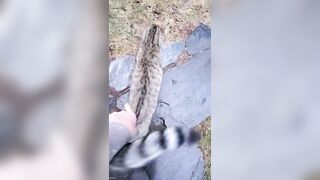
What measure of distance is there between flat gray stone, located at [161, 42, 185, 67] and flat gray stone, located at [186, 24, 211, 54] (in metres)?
0.04

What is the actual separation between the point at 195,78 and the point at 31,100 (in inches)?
25.2

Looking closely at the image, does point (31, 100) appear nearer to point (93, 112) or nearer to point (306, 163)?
point (93, 112)

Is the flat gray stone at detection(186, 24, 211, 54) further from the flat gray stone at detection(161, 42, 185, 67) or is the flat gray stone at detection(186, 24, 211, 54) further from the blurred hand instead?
the blurred hand

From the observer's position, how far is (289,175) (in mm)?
2164

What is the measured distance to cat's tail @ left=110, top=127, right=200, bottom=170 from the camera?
1751 mm

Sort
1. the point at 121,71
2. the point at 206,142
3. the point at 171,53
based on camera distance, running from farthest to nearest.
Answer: the point at 206,142 < the point at 171,53 < the point at 121,71

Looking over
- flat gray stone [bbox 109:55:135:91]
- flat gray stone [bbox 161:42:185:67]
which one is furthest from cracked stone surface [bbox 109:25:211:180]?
flat gray stone [bbox 109:55:135:91]

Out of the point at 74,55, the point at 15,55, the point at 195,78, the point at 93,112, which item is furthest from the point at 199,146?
the point at 15,55

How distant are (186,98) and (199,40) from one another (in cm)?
23

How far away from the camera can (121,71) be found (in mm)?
1729

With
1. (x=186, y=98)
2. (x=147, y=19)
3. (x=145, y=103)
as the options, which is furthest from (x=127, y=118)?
(x=147, y=19)

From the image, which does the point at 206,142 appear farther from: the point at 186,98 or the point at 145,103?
the point at 145,103

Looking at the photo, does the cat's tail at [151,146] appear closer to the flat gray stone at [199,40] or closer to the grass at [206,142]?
the grass at [206,142]

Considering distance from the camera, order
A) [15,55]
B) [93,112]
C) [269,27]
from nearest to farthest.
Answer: [15,55] < [93,112] < [269,27]
